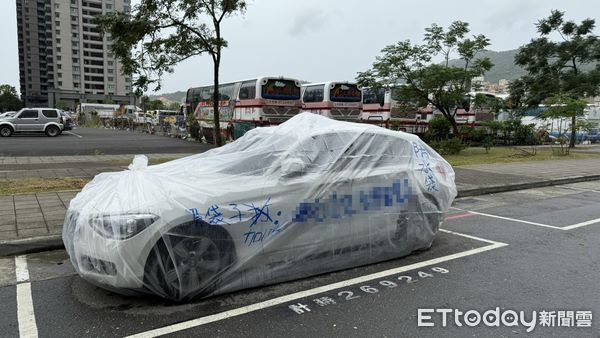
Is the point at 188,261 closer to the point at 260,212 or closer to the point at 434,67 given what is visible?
the point at 260,212

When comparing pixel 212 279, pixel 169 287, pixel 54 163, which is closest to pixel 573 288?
pixel 212 279

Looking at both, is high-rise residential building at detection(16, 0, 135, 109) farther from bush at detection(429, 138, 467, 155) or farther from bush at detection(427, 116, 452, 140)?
bush at detection(429, 138, 467, 155)

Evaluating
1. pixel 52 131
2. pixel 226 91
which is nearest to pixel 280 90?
pixel 226 91

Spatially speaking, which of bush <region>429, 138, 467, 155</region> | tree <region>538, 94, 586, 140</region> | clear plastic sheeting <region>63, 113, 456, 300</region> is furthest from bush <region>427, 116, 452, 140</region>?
clear plastic sheeting <region>63, 113, 456, 300</region>

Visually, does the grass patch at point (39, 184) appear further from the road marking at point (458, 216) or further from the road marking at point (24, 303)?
the road marking at point (458, 216)

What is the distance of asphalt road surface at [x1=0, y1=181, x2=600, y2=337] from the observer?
11.3 ft

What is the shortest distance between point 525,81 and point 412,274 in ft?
84.7

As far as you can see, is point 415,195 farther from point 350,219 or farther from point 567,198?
point 567,198

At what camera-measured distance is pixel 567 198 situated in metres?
9.75

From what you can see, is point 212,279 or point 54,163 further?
point 54,163

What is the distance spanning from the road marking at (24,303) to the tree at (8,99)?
115 meters

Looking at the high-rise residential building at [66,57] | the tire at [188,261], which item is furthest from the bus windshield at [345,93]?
the high-rise residential building at [66,57]

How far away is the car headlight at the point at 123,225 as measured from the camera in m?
3.61

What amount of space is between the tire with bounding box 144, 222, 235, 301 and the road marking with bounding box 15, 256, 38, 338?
0.88m
